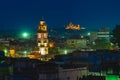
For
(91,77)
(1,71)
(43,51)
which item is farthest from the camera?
(43,51)

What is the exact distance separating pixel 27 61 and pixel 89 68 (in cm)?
372

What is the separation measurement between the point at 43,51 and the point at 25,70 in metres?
14.3

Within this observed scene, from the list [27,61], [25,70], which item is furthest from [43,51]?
[25,70]

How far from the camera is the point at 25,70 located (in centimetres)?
2658

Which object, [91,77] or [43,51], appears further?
[43,51]

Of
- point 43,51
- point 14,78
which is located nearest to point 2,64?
point 14,78

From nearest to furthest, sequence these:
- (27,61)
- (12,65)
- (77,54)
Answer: (12,65), (27,61), (77,54)

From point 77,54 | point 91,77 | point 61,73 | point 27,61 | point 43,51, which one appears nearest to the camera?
point 91,77

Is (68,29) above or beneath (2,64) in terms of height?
above

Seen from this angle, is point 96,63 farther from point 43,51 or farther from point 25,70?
point 43,51

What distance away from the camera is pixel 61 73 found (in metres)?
23.5

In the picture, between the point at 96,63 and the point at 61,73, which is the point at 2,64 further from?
the point at 96,63

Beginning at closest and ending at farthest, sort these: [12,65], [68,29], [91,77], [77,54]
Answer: [91,77] → [12,65] → [77,54] → [68,29]

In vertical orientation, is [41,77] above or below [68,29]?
below
